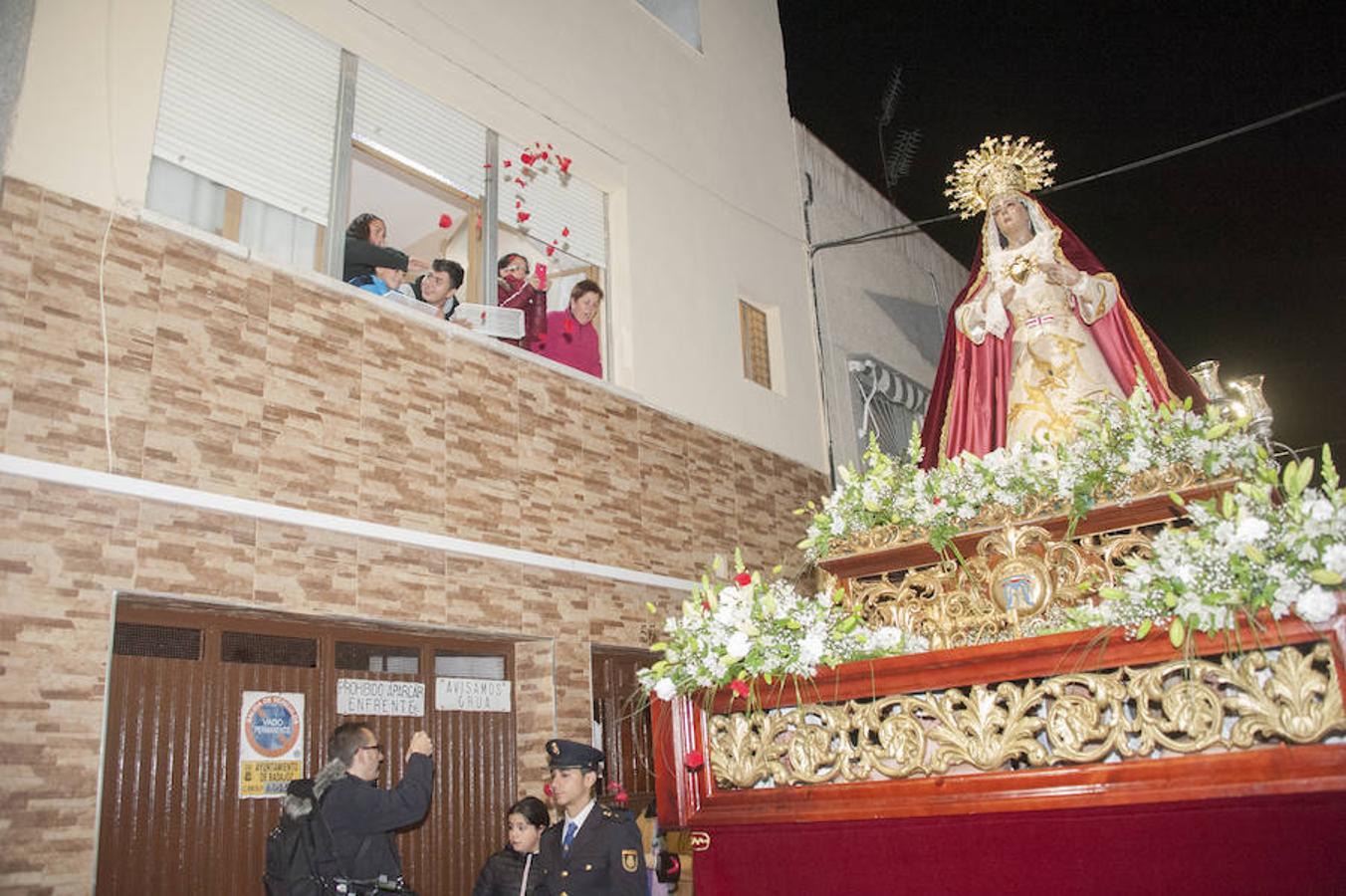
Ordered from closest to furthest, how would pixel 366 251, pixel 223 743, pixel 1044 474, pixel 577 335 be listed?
pixel 1044 474 → pixel 223 743 → pixel 366 251 → pixel 577 335

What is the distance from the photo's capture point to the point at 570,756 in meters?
4.38

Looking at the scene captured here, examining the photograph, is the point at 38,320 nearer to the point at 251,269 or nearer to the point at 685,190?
the point at 251,269

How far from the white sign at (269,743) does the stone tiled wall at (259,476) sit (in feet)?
1.75

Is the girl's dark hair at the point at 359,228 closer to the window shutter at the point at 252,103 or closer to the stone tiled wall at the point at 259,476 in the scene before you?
the window shutter at the point at 252,103

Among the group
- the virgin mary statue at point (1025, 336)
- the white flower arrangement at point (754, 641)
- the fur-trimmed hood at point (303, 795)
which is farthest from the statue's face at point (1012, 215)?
the fur-trimmed hood at point (303, 795)

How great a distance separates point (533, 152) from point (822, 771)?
6.47 meters

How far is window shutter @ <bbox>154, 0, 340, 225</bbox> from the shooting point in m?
5.86

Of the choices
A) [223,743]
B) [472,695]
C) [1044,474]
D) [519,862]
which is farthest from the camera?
[472,695]

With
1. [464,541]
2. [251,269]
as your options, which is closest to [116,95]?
[251,269]

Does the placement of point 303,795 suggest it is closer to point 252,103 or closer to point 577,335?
point 252,103

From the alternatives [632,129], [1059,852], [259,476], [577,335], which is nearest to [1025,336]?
[1059,852]

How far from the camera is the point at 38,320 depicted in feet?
15.8

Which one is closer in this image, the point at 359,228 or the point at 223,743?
the point at 223,743

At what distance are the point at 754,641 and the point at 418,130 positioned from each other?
566cm
